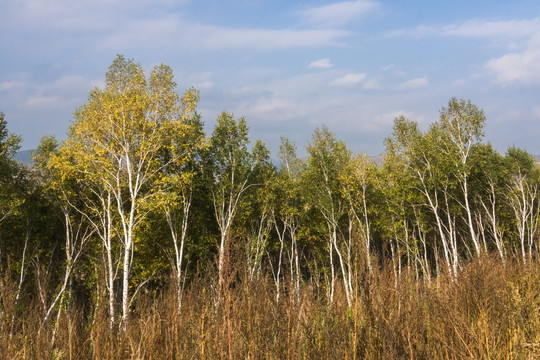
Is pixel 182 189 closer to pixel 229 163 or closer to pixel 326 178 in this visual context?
pixel 229 163

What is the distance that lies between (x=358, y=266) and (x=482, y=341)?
6.23 feet

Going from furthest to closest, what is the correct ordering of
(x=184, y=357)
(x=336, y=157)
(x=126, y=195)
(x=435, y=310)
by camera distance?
1. (x=336, y=157)
2. (x=126, y=195)
3. (x=435, y=310)
4. (x=184, y=357)

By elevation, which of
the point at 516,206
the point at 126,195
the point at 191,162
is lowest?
the point at 516,206

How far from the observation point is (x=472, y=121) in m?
35.8

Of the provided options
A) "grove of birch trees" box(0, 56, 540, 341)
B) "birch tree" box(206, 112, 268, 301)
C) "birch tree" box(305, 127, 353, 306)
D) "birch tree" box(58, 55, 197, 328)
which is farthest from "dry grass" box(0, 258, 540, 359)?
"birch tree" box(305, 127, 353, 306)

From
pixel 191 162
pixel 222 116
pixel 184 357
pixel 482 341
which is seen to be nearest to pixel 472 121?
pixel 222 116

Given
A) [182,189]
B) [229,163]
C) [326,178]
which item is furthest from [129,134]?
[326,178]

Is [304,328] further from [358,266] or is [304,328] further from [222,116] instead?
[222,116]

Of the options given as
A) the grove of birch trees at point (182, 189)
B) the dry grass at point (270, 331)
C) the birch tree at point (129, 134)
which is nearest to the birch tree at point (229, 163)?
the grove of birch trees at point (182, 189)

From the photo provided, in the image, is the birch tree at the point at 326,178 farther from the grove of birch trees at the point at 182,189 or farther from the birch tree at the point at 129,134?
the birch tree at the point at 129,134

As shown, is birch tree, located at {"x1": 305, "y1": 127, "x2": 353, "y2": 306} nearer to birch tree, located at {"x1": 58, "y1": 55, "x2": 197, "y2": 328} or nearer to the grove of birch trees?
the grove of birch trees

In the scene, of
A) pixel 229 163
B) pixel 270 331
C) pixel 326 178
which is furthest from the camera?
pixel 326 178

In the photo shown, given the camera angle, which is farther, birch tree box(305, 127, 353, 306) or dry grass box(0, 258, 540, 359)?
birch tree box(305, 127, 353, 306)

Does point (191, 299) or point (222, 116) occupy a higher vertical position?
point (222, 116)
